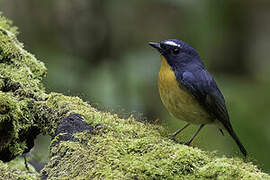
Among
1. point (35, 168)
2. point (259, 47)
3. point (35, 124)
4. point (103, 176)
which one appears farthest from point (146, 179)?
point (259, 47)

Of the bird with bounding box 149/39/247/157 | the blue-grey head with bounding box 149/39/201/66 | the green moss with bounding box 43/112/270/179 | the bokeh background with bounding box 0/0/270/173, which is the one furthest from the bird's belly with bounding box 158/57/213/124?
the bokeh background with bounding box 0/0/270/173

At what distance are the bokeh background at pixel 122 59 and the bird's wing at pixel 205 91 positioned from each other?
163cm

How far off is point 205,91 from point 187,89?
22cm

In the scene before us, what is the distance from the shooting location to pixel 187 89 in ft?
15.9

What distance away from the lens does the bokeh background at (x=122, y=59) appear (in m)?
7.58

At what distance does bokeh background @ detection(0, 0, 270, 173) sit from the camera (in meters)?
7.58

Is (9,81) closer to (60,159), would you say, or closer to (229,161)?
(60,159)

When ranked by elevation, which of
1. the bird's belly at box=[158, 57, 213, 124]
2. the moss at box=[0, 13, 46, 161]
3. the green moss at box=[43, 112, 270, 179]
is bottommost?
the green moss at box=[43, 112, 270, 179]

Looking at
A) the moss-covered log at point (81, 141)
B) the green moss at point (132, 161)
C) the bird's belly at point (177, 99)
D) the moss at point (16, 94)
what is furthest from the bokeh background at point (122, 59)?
the green moss at point (132, 161)

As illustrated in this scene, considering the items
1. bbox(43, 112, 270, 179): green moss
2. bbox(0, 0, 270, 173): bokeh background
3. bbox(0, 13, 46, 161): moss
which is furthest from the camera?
bbox(0, 0, 270, 173): bokeh background

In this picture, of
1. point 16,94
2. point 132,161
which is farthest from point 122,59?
point 132,161

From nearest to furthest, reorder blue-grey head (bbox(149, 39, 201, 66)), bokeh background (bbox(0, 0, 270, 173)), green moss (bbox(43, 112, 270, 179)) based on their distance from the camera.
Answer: green moss (bbox(43, 112, 270, 179))
blue-grey head (bbox(149, 39, 201, 66))
bokeh background (bbox(0, 0, 270, 173))

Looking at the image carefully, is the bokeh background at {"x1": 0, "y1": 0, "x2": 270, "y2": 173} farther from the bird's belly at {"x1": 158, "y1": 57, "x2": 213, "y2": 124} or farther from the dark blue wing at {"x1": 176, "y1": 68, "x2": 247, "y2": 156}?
the bird's belly at {"x1": 158, "y1": 57, "x2": 213, "y2": 124}

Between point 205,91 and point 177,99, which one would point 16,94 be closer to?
point 177,99
